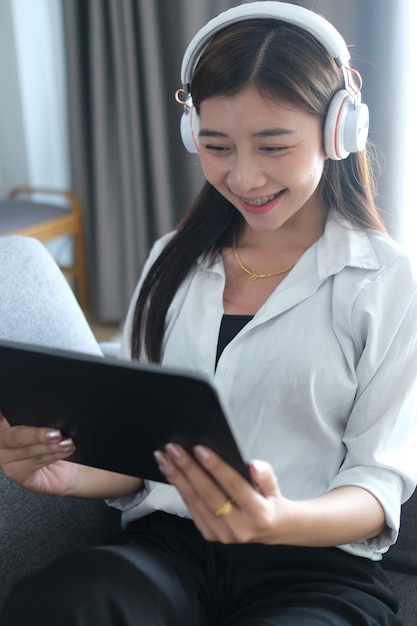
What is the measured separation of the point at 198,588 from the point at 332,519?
212mm

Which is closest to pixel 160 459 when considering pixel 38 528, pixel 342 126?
pixel 38 528

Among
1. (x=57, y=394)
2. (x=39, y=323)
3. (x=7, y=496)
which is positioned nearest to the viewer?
(x=57, y=394)

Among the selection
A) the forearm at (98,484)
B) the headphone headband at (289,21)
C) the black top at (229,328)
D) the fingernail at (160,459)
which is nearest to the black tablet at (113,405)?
the fingernail at (160,459)

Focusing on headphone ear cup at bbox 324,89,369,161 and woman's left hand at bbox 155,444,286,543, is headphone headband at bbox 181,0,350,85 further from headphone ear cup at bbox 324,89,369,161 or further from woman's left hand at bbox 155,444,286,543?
woman's left hand at bbox 155,444,286,543

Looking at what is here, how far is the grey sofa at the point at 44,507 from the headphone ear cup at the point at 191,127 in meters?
0.33

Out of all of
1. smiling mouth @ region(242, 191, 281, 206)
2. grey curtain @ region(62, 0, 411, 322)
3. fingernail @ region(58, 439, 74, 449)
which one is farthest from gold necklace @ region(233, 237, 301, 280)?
grey curtain @ region(62, 0, 411, 322)

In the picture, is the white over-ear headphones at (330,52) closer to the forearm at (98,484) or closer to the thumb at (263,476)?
the thumb at (263,476)

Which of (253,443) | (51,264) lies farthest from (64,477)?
(51,264)

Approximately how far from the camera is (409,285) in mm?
1141

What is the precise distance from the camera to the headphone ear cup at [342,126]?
43.5 inches

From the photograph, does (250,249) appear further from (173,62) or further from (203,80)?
(173,62)

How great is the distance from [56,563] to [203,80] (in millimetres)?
641

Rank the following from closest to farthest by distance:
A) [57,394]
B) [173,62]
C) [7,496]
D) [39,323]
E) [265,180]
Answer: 1. [57,394]
2. [265,180]
3. [7,496]
4. [39,323]
5. [173,62]

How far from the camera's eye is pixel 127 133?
9.90 ft
